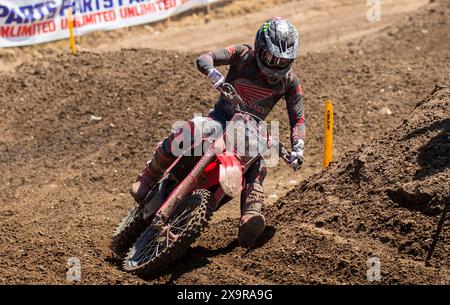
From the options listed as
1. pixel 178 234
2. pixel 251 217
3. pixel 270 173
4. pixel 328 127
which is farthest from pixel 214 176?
pixel 270 173

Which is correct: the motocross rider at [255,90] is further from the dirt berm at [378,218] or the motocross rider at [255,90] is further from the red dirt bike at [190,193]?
the dirt berm at [378,218]

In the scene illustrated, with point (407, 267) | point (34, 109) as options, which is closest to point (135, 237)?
point (407, 267)

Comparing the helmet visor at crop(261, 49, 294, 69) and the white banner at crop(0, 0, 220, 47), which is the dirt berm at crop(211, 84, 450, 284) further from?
the white banner at crop(0, 0, 220, 47)

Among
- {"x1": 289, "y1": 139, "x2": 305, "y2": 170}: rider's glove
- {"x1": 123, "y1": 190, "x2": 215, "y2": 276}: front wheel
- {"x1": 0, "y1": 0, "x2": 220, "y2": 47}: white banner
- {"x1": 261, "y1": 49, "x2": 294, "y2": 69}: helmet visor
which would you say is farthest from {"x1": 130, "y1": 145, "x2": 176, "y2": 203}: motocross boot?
{"x1": 0, "y1": 0, "x2": 220, "y2": 47}: white banner

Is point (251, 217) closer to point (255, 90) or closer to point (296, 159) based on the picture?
point (296, 159)

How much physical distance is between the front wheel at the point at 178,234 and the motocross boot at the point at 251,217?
1.20 feet

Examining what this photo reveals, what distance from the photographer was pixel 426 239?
22.6 ft

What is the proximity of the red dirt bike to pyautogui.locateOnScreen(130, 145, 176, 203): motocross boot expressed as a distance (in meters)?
0.12

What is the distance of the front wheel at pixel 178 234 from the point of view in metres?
7.05

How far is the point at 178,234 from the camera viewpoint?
23.4 ft

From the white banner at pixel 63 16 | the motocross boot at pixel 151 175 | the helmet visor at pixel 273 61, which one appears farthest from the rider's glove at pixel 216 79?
the white banner at pixel 63 16

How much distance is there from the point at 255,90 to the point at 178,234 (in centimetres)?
174

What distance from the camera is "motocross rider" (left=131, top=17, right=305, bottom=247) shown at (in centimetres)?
759
